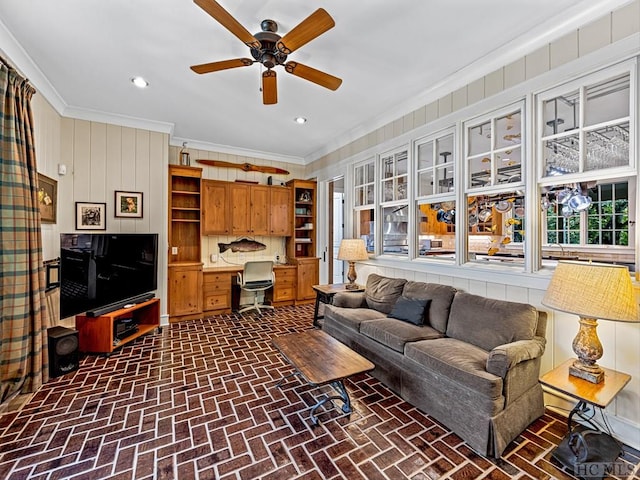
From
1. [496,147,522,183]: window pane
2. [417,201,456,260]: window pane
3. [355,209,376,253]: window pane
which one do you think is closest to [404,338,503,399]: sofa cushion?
[417,201,456,260]: window pane

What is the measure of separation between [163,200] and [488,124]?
4336 millimetres

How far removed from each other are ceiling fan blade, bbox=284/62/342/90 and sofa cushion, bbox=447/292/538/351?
2.25 meters

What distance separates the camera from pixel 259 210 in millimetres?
5539

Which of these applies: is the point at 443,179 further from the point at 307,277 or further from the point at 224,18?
the point at 307,277

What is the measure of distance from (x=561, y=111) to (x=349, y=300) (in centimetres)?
284

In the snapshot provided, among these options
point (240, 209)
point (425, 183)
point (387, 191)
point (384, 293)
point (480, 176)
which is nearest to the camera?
point (480, 176)

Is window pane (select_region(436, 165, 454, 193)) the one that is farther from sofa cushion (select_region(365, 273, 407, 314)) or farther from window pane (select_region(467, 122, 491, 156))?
sofa cushion (select_region(365, 273, 407, 314))

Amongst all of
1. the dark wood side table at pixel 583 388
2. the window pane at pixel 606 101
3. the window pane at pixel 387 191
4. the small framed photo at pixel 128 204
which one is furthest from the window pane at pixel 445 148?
the small framed photo at pixel 128 204

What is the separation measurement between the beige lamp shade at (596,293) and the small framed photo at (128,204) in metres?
4.81

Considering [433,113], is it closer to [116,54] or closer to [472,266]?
[472,266]

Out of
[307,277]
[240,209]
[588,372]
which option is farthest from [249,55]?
[307,277]

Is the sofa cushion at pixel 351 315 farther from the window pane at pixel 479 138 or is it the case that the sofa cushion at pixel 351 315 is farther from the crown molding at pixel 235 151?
the crown molding at pixel 235 151

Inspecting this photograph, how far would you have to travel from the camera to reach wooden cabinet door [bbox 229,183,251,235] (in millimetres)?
5301

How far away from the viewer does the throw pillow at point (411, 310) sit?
289 cm
